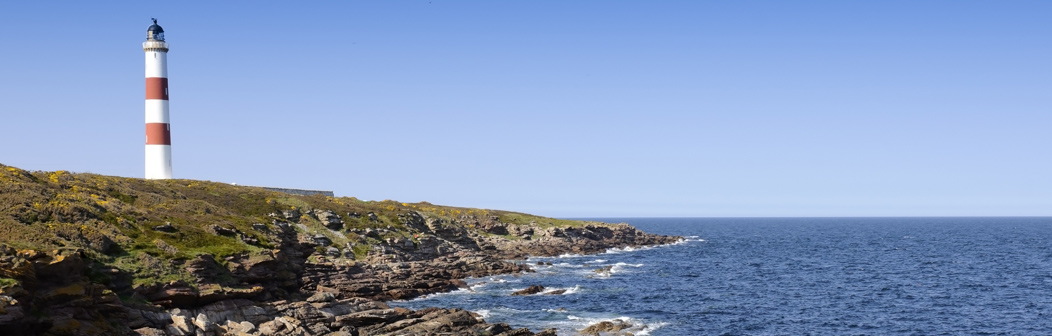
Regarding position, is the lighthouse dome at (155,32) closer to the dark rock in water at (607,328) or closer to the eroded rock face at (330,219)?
the eroded rock face at (330,219)

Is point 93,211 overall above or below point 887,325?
above

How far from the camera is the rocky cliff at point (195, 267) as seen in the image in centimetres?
4044

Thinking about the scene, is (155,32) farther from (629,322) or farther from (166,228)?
(629,322)

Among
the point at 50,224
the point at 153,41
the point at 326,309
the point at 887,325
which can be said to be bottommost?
the point at 887,325

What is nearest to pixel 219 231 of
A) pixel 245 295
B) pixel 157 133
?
pixel 245 295

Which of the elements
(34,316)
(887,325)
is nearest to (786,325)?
(887,325)

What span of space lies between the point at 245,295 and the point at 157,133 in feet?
172

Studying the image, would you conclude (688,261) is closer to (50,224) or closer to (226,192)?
(226,192)

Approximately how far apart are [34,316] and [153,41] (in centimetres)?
6423

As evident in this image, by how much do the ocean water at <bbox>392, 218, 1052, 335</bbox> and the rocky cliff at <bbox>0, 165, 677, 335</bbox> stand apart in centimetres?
827

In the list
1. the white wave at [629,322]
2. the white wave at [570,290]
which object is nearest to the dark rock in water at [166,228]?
the white wave at [629,322]

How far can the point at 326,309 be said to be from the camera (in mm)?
49031

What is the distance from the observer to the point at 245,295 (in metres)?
50.0

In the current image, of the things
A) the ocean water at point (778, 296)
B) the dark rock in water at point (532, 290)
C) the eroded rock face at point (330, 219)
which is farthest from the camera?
the eroded rock face at point (330, 219)
